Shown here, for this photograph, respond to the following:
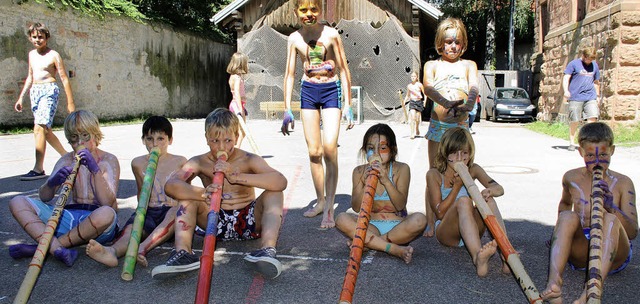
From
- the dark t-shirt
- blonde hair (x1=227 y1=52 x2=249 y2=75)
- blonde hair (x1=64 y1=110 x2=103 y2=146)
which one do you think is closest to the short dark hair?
blonde hair (x1=64 y1=110 x2=103 y2=146)

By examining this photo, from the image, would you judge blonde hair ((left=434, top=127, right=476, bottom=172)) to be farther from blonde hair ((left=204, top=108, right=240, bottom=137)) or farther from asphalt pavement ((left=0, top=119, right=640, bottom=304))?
blonde hair ((left=204, top=108, right=240, bottom=137))

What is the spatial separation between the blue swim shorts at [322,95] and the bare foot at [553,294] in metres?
2.42

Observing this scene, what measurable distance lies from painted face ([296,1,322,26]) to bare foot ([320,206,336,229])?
1.51 m

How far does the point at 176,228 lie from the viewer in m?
3.54

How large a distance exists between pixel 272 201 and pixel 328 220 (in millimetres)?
976

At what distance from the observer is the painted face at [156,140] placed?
4160mm

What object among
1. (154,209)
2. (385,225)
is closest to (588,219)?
(385,225)

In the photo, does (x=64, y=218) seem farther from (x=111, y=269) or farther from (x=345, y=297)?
(x=345, y=297)

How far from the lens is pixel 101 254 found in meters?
3.44

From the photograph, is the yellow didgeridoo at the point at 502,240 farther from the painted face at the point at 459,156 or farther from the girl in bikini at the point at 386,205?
the girl in bikini at the point at 386,205

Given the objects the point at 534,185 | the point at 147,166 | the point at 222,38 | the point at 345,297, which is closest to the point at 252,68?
the point at 222,38

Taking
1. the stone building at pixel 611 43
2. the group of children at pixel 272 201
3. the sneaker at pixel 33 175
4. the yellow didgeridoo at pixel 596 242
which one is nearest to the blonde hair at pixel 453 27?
the group of children at pixel 272 201

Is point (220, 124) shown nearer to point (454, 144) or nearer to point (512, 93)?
point (454, 144)

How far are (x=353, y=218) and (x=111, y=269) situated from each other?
59.2 inches
